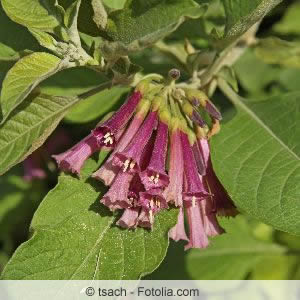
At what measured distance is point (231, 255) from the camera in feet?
10.5

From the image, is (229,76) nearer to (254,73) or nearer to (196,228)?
(196,228)

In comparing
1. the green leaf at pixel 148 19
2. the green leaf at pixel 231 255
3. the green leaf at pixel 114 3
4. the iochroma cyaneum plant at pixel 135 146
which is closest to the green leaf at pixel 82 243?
the iochroma cyaneum plant at pixel 135 146

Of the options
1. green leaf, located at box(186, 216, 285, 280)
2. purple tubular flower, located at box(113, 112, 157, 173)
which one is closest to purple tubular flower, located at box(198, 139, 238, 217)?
purple tubular flower, located at box(113, 112, 157, 173)

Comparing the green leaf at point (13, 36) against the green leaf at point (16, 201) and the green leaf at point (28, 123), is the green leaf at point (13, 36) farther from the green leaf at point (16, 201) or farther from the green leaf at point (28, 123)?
the green leaf at point (16, 201)

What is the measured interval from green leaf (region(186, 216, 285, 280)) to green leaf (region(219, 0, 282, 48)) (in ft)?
4.75

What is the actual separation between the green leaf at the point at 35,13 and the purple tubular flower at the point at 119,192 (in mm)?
459

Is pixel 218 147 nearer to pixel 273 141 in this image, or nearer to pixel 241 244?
pixel 273 141

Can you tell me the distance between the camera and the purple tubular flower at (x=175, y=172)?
5.61 ft

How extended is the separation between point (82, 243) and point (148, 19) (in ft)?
2.15

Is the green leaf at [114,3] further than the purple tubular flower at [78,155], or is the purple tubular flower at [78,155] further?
the green leaf at [114,3]

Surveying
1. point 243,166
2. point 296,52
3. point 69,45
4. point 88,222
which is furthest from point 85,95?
point 296,52

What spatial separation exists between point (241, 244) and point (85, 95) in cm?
156

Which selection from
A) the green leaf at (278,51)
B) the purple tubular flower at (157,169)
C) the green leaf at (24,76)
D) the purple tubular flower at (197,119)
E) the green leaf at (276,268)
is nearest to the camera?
→ the green leaf at (24,76)

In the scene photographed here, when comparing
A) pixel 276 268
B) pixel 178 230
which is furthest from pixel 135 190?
pixel 276 268
